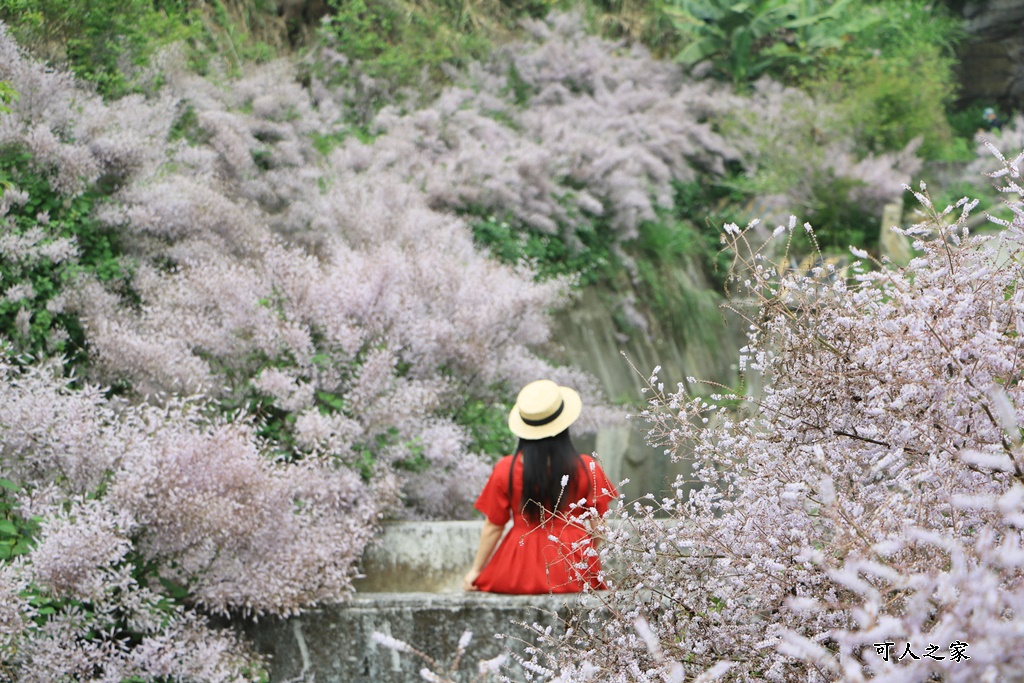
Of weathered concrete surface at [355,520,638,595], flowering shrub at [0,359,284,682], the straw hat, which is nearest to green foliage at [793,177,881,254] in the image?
weathered concrete surface at [355,520,638,595]

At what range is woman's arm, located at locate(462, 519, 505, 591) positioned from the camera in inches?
177

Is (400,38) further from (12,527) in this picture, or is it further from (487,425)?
(12,527)

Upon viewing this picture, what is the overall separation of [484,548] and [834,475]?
2231 millimetres

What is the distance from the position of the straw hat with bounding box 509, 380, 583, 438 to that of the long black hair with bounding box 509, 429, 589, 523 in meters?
0.04

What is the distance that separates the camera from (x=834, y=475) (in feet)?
8.56

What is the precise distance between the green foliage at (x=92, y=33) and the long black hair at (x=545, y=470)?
4816 millimetres

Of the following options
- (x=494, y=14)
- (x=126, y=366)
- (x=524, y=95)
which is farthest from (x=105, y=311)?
(x=494, y=14)

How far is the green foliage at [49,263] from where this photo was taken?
5.79 metres

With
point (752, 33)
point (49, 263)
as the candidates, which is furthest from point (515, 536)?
point (752, 33)

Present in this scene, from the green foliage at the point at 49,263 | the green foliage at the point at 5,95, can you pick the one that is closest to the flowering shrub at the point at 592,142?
the green foliage at the point at 49,263

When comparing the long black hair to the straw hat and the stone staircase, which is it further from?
the stone staircase

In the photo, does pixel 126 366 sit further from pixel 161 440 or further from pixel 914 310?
pixel 914 310

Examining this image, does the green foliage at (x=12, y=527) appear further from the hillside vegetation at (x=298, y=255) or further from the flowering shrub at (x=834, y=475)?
the flowering shrub at (x=834, y=475)

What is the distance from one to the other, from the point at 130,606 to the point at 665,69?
1298cm
